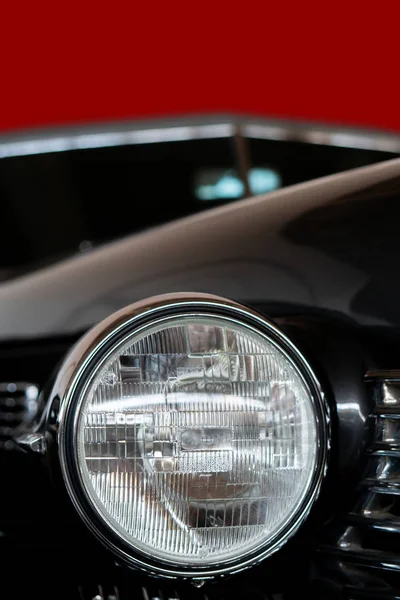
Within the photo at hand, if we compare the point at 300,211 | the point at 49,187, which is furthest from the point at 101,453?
the point at 49,187

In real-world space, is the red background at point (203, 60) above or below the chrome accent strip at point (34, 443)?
above

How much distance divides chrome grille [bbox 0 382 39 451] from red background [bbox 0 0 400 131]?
8.97ft

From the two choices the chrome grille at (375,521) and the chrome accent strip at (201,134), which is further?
the chrome accent strip at (201,134)

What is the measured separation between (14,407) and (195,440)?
1.31 feet

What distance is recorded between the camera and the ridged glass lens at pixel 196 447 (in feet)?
2.29

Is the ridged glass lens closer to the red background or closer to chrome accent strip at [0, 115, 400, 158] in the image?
chrome accent strip at [0, 115, 400, 158]

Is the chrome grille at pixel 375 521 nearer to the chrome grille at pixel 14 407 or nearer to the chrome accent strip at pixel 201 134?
the chrome grille at pixel 14 407

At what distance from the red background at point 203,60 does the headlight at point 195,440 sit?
10.0 ft

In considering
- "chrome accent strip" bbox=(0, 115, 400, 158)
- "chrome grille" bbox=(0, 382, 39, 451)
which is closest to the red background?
"chrome accent strip" bbox=(0, 115, 400, 158)

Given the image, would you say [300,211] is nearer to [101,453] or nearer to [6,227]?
[101,453]

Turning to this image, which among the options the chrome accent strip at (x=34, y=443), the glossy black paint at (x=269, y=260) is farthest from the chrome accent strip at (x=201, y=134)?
the chrome accent strip at (x=34, y=443)

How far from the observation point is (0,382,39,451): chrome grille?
0.94 metres

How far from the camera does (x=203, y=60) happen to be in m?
3.68

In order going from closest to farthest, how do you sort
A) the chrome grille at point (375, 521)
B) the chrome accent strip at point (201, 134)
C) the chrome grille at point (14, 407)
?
the chrome grille at point (375, 521), the chrome grille at point (14, 407), the chrome accent strip at point (201, 134)
